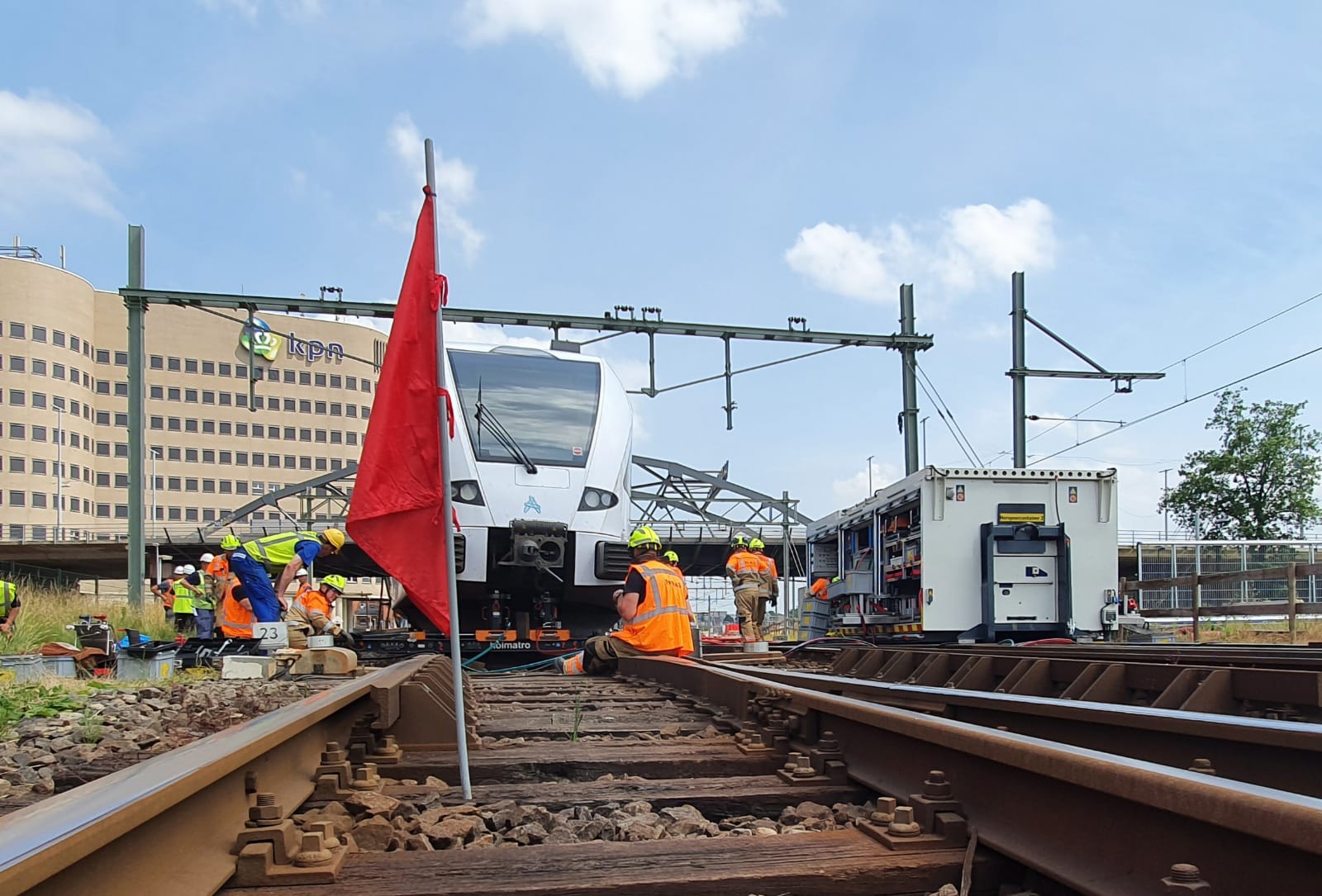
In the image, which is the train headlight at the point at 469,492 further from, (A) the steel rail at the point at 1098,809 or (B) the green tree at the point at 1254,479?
(B) the green tree at the point at 1254,479

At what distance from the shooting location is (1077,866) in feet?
7.20

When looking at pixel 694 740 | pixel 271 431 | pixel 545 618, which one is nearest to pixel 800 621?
pixel 545 618

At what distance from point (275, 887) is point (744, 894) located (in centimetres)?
104

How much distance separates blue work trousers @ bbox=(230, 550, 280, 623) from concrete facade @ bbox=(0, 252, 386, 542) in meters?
74.9

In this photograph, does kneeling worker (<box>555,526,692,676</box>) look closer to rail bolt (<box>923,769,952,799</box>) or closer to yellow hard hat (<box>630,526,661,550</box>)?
yellow hard hat (<box>630,526,661,550</box>)

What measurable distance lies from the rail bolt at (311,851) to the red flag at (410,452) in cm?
176

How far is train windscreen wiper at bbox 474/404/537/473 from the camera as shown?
12208 mm

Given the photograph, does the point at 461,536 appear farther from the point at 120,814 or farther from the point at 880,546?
the point at 120,814

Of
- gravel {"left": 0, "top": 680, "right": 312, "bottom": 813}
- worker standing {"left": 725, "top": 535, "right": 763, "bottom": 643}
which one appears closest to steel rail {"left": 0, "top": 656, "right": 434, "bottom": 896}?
gravel {"left": 0, "top": 680, "right": 312, "bottom": 813}

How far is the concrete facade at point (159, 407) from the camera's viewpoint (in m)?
89.1

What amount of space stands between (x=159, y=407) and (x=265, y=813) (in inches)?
4249

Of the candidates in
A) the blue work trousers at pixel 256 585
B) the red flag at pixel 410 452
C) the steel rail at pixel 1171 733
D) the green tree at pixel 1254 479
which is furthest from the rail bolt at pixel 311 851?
the green tree at pixel 1254 479

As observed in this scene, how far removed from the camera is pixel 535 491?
1214 cm

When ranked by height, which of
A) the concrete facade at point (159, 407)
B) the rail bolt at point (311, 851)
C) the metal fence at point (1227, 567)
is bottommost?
the metal fence at point (1227, 567)
